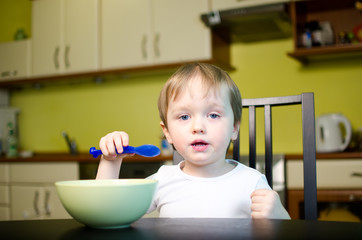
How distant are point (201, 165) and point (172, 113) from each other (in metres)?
0.15

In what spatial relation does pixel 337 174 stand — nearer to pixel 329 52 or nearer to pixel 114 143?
pixel 329 52

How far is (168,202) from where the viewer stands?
1.06 meters

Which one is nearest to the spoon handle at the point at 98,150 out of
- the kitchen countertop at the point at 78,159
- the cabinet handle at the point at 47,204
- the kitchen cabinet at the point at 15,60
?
the kitchen countertop at the point at 78,159

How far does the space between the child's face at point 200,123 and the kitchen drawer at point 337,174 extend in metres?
1.46

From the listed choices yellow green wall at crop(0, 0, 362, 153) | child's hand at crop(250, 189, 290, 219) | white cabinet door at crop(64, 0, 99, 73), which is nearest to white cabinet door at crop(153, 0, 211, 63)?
yellow green wall at crop(0, 0, 362, 153)

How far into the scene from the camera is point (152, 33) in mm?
3000

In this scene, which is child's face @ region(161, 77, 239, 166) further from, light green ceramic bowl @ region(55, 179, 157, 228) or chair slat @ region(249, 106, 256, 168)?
light green ceramic bowl @ region(55, 179, 157, 228)

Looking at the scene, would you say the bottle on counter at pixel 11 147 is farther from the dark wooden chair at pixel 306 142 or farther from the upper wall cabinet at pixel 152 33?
the dark wooden chair at pixel 306 142

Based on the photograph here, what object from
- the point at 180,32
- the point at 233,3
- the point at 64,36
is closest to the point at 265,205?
the point at 233,3

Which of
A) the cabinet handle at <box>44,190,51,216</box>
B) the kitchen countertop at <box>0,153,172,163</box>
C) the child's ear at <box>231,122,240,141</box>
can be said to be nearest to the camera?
the child's ear at <box>231,122,240,141</box>

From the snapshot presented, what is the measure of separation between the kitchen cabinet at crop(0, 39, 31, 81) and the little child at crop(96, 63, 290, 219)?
2736 mm

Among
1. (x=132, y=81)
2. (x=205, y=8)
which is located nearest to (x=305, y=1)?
(x=205, y=8)

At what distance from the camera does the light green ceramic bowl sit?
637 mm

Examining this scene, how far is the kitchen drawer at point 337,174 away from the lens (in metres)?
2.29
